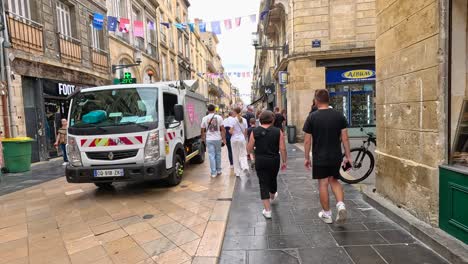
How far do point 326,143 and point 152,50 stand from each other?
801 inches

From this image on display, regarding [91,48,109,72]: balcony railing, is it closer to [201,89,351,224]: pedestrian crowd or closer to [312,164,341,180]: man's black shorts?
[201,89,351,224]: pedestrian crowd

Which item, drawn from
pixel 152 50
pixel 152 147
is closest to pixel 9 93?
pixel 152 147

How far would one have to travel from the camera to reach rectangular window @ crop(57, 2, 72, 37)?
40.2 ft

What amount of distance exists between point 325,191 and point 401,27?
237 cm

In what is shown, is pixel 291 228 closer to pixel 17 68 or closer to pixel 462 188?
pixel 462 188

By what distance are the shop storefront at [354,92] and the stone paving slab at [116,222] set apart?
32.2ft

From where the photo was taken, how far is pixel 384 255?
10.1ft

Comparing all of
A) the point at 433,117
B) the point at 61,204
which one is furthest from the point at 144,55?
the point at 433,117

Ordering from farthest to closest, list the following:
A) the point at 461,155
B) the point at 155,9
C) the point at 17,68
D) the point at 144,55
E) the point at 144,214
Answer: the point at 155,9 → the point at 144,55 → the point at 17,68 → the point at 144,214 → the point at 461,155

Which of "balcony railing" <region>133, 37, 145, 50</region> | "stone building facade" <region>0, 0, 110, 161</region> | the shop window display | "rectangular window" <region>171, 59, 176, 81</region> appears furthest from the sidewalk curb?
"rectangular window" <region>171, 59, 176, 81</region>

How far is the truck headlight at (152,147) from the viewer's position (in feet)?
17.7

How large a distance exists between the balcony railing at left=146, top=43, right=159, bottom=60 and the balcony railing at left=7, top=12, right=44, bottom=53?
10248 mm

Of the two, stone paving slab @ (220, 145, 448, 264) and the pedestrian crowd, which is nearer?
stone paving slab @ (220, 145, 448, 264)

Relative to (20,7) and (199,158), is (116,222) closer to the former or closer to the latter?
(199,158)
